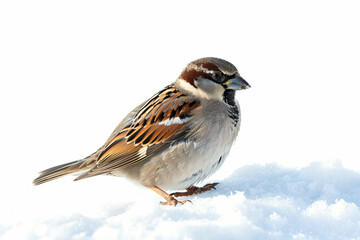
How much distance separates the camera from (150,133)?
569 cm

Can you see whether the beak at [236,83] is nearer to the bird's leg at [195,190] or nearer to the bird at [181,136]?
the bird at [181,136]

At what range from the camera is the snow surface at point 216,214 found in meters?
4.82

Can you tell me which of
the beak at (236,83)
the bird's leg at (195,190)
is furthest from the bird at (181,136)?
the bird's leg at (195,190)

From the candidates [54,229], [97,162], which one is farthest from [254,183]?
[54,229]

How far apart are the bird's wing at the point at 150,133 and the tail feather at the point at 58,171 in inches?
9.4

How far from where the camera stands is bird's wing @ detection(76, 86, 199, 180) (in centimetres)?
560

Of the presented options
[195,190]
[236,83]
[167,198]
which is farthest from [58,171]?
[236,83]

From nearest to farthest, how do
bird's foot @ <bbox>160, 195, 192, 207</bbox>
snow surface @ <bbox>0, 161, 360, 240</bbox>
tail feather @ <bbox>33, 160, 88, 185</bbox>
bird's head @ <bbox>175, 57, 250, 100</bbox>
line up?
snow surface @ <bbox>0, 161, 360, 240</bbox> → bird's foot @ <bbox>160, 195, 192, 207</bbox> → bird's head @ <bbox>175, 57, 250, 100</bbox> → tail feather @ <bbox>33, 160, 88, 185</bbox>

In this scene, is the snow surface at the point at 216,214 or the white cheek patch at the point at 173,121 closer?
the snow surface at the point at 216,214

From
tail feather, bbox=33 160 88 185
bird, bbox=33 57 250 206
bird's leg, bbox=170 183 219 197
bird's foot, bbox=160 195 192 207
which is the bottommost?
bird's leg, bbox=170 183 219 197

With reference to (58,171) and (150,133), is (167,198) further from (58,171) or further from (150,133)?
(58,171)

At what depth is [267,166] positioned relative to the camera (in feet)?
21.0

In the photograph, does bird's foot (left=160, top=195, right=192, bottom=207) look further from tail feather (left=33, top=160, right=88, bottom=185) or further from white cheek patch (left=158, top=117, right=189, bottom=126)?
tail feather (left=33, top=160, right=88, bottom=185)

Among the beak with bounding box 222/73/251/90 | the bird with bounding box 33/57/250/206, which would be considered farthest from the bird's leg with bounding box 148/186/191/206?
the beak with bounding box 222/73/251/90
